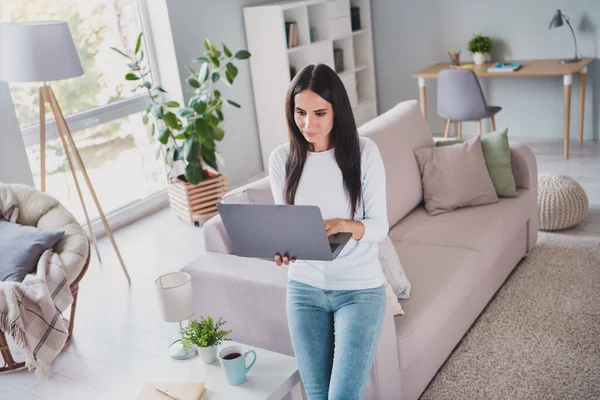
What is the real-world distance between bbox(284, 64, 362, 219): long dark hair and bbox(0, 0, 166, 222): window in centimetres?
267

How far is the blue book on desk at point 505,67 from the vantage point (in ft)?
17.8

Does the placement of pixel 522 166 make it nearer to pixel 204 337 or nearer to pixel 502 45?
pixel 204 337

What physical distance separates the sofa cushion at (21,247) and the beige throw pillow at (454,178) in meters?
1.74

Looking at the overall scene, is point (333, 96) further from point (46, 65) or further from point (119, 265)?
point (119, 265)

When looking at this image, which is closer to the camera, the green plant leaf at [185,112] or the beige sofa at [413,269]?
the beige sofa at [413,269]

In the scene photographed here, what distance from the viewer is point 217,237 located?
2734 mm

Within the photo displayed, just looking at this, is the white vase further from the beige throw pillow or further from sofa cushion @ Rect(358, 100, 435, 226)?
the beige throw pillow

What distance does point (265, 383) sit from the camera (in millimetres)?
2111

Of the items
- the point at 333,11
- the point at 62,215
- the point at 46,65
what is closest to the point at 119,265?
the point at 62,215

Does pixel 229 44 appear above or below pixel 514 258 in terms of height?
above

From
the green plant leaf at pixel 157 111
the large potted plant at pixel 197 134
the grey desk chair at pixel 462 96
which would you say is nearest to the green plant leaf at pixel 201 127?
the large potted plant at pixel 197 134

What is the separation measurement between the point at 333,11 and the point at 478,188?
2953mm

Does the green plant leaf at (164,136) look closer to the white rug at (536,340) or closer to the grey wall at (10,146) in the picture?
the grey wall at (10,146)

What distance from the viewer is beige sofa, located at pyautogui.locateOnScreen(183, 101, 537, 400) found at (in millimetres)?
2451
